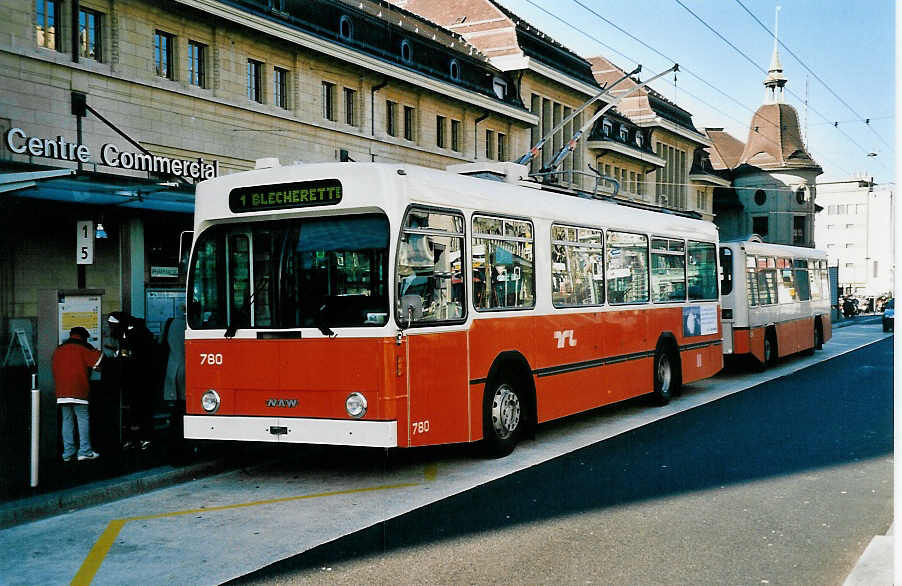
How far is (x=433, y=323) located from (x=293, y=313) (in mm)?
1336

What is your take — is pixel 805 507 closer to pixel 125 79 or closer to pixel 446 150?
pixel 125 79

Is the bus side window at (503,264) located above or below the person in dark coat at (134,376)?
above

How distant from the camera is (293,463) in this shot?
1057 centimetres

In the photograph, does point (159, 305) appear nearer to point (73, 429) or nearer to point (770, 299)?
point (73, 429)

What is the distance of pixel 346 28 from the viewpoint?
1013 inches

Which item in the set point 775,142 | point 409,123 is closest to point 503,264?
point 409,123

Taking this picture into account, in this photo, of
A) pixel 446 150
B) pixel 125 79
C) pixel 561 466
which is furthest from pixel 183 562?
pixel 446 150

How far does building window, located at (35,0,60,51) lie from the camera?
17.4 m

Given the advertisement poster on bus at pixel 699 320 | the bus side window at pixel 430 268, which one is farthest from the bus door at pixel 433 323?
the advertisement poster on bus at pixel 699 320

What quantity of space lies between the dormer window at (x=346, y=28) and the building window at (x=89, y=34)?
7.71m

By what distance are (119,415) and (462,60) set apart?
76.9 ft

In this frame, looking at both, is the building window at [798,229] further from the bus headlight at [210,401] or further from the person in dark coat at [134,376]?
the bus headlight at [210,401]

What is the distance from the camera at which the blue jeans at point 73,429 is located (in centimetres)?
1014

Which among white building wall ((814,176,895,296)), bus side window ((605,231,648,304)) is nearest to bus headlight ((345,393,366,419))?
bus side window ((605,231,648,304))
